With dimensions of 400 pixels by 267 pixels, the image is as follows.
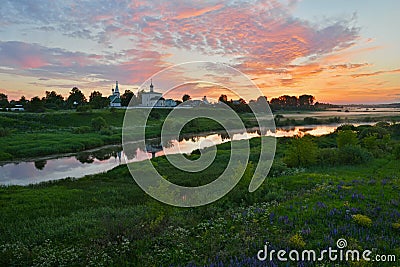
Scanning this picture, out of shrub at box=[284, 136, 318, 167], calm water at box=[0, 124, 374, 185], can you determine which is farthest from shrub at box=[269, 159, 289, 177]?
calm water at box=[0, 124, 374, 185]

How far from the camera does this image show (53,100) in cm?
11025

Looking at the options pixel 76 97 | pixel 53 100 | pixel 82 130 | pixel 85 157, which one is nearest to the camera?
pixel 85 157

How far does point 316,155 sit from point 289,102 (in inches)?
6440

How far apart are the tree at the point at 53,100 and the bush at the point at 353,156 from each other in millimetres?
102264

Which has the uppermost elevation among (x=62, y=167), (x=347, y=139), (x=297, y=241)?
(x=347, y=139)

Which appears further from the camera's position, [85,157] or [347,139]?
[85,157]

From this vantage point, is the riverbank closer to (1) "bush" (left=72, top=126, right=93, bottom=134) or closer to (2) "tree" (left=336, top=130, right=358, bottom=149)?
(1) "bush" (left=72, top=126, right=93, bottom=134)

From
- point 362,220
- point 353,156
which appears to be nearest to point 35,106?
point 353,156

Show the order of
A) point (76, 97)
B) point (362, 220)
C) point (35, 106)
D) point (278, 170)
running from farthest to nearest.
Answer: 1. point (76, 97)
2. point (35, 106)
3. point (278, 170)
4. point (362, 220)

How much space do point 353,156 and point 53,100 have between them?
370 feet

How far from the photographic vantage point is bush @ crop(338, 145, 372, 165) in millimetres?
22203

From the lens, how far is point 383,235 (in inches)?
288

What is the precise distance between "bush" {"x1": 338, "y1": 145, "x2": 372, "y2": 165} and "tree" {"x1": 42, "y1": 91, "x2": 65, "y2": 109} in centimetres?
10226

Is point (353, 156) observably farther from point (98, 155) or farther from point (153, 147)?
point (153, 147)
